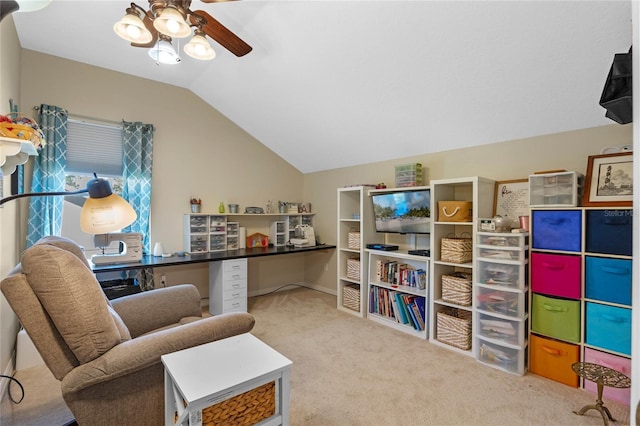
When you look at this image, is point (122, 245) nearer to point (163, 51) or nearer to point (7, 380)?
point (7, 380)

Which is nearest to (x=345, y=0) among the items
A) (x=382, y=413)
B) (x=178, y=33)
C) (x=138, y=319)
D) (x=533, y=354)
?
(x=178, y=33)

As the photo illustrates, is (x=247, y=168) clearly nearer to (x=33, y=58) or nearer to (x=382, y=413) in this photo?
(x=33, y=58)

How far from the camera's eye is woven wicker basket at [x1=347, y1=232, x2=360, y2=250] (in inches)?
147

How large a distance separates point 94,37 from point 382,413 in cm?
381

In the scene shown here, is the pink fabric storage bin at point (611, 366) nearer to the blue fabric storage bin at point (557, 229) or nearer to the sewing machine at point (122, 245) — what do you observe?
the blue fabric storage bin at point (557, 229)

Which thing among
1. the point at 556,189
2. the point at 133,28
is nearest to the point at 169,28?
the point at 133,28

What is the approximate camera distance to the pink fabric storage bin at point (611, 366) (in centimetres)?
198

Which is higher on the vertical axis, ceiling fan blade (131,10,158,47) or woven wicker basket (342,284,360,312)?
ceiling fan blade (131,10,158,47)

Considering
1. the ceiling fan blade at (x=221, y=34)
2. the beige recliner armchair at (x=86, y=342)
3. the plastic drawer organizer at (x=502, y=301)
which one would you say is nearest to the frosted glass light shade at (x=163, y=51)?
the ceiling fan blade at (x=221, y=34)

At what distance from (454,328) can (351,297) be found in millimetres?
1289

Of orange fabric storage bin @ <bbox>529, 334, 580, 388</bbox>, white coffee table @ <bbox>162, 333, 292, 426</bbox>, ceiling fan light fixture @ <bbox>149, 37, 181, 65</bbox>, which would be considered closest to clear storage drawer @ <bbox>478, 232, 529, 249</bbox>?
orange fabric storage bin @ <bbox>529, 334, 580, 388</bbox>

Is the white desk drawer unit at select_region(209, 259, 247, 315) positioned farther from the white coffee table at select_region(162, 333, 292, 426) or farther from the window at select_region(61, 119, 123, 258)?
the white coffee table at select_region(162, 333, 292, 426)

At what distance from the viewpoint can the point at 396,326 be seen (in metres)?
3.25

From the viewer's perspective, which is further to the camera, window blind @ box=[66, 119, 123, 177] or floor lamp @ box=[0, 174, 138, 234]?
window blind @ box=[66, 119, 123, 177]
